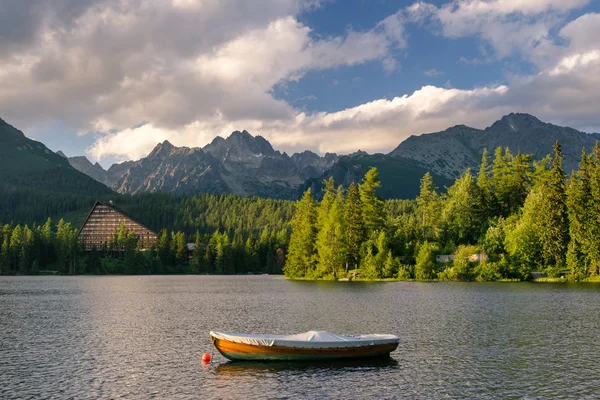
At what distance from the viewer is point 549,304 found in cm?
8056

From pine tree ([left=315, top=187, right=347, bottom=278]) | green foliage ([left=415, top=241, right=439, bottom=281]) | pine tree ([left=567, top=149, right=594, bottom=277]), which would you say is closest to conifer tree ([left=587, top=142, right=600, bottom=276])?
pine tree ([left=567, top=149, right=594, bottom=277])

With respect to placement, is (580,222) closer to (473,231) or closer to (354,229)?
(473,231)

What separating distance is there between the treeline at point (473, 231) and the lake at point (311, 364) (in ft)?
160

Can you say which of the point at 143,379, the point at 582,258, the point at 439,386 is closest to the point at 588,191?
the point at 582,258

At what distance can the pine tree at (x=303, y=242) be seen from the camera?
175125mm

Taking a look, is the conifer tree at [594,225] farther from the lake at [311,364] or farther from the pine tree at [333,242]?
the pine tree at [333,242]

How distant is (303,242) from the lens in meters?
176

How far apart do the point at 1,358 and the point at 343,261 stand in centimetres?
12198

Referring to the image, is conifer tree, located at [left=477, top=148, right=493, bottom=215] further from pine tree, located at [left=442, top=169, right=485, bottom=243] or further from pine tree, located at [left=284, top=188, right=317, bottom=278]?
pine tree, located at [left=284, top=188, right=317, bottom=278]

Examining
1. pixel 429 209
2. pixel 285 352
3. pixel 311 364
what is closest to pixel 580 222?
pixel 429 209

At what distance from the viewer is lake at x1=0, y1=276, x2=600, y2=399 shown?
120 ft

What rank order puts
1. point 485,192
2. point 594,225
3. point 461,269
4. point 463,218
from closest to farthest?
1. point 594,225
2. point 461,269
3. point 463,218
4. point 485,192

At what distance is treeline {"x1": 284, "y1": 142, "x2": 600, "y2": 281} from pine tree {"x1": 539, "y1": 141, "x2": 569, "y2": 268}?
0.25m

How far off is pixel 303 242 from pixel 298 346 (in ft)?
433
